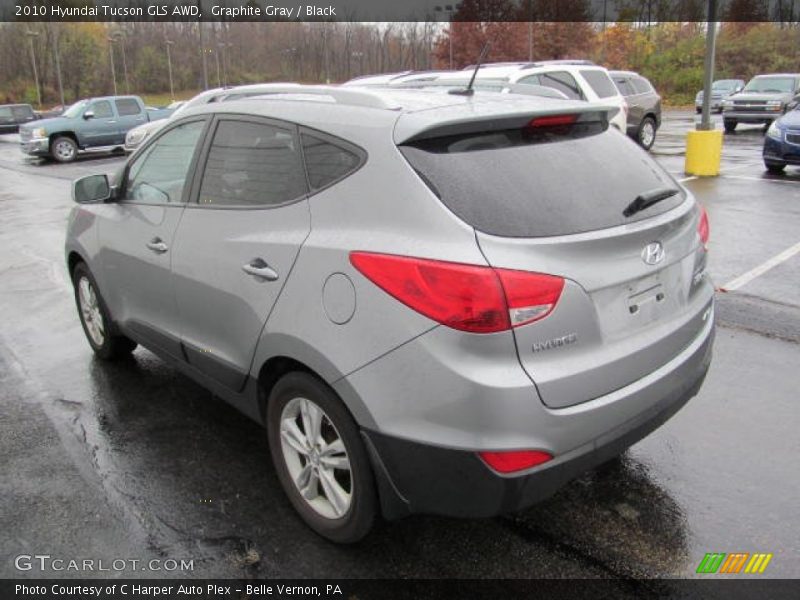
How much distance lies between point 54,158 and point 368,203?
22.9 meters

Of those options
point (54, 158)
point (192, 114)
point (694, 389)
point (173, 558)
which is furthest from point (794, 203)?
point (54, 158)

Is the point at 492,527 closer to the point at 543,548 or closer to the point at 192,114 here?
the point at 543,548

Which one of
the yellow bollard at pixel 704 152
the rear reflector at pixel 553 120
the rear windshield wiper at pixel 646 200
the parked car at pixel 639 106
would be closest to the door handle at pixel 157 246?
the rear reflector at pixel 553 120

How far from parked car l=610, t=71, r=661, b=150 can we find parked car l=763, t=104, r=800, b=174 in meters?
3.60

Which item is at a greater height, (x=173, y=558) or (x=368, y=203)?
(x=368, y=203)

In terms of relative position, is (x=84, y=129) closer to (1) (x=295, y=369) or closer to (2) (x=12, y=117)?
(2) (x=12, y=117)

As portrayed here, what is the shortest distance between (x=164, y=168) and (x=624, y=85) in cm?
1410

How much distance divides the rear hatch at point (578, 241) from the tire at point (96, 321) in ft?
9.52

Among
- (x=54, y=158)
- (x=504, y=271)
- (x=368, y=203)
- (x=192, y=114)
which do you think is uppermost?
(x=192, y=114)

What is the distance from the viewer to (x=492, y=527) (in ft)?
9.68

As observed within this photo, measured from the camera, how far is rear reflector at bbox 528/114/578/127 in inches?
107

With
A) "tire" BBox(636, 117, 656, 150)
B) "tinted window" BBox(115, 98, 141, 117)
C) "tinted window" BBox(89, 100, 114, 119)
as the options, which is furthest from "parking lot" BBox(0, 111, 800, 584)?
"tinted window" BBox(115, 98, 141, 117)

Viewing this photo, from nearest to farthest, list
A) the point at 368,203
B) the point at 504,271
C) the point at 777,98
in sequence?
1. the point at 504,271
2. the point at 368,203
3. the point at 777,98
